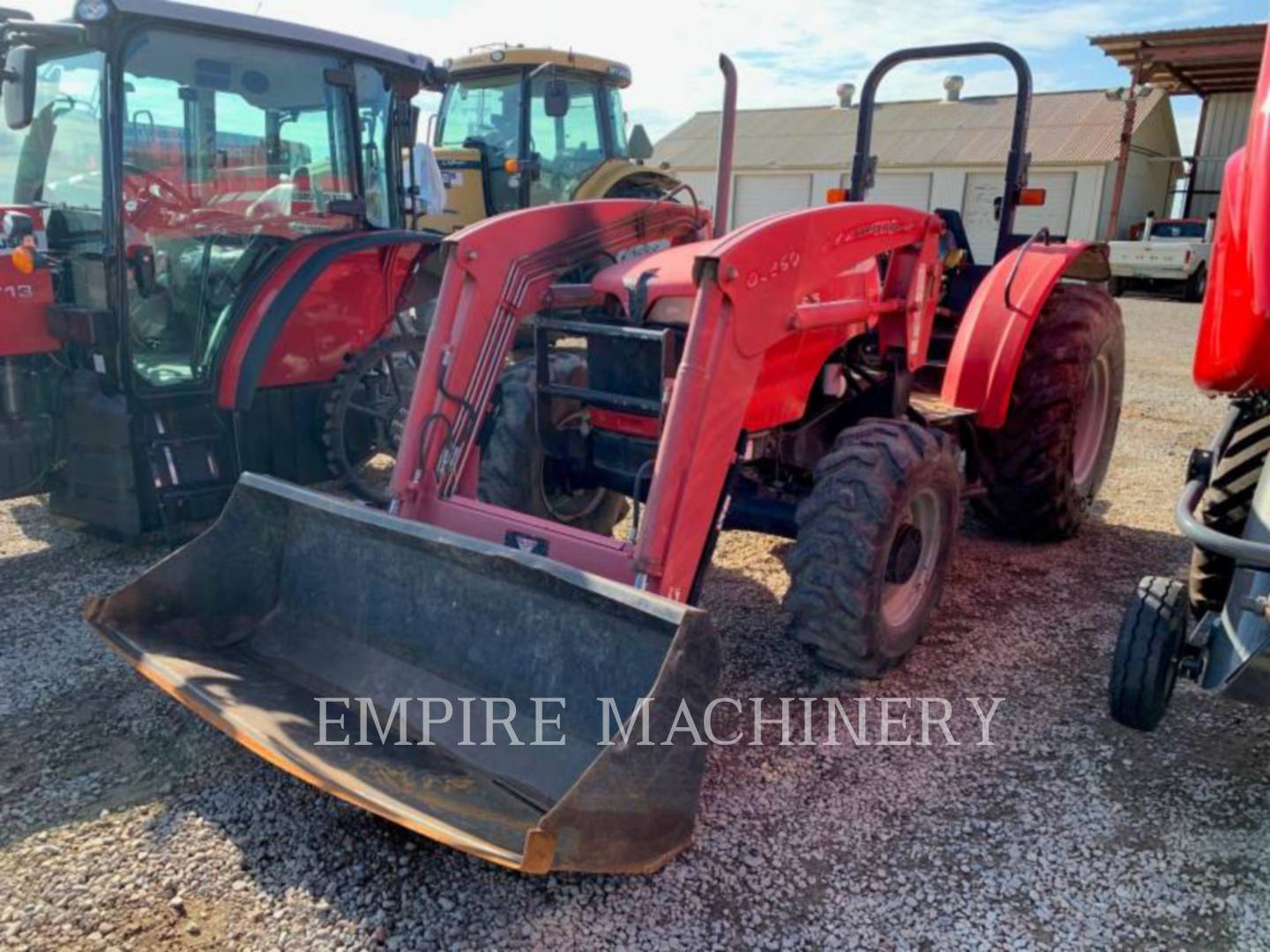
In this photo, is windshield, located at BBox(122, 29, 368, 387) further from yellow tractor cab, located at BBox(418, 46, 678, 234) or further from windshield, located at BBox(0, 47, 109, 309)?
yellow tractor cab, located at BBox(418, 46, 678, 234)

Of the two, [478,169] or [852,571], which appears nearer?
[852,571]

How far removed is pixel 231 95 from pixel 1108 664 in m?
4.51

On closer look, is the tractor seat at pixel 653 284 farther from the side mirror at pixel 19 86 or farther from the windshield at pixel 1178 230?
the windshield at pixel 1178 230

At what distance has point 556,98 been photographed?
28.0 feet

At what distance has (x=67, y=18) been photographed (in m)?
A: 4.10

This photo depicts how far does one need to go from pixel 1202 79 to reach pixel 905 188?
6.56 m

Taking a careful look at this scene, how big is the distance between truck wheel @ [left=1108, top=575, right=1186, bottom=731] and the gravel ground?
0.28 m

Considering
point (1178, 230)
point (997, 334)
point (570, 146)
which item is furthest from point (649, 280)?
point (1178, 230)

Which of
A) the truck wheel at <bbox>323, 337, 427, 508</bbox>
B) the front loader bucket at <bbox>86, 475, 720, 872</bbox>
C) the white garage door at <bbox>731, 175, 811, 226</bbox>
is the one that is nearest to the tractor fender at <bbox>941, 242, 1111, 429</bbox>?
the front loader bucket at <bbox>86, 475, 720, 872</bbox>

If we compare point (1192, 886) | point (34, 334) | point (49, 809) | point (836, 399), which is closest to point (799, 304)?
point (836, 399)

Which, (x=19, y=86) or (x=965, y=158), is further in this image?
(x=965, y=158)

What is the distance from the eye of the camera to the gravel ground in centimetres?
230

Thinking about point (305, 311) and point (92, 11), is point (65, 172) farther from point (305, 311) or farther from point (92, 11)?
point (305, 311)

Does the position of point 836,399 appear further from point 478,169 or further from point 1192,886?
point 478,169
